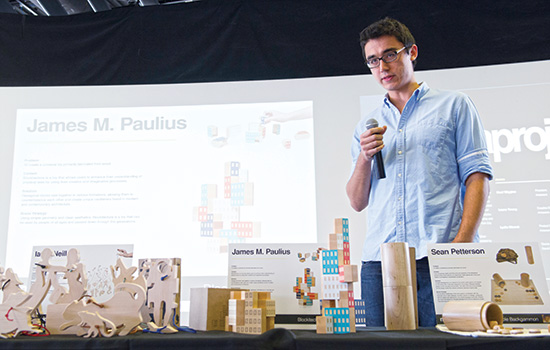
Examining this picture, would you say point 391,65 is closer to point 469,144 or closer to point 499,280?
point 469,144

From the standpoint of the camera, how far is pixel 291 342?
99cm

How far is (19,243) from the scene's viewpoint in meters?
3.16

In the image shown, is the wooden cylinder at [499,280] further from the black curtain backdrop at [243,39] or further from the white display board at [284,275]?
the black curtain backdrop at [243,39]

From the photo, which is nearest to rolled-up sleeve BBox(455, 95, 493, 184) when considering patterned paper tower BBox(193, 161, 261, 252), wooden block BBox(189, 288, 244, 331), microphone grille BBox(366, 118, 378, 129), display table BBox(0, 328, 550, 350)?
microphone grille BBox(366, 118, 378, 129)

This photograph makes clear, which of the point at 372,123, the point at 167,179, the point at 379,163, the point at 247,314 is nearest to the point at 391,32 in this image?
the point at 372,123

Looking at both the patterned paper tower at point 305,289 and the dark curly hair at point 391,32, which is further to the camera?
the dark curly hair at point 391,32

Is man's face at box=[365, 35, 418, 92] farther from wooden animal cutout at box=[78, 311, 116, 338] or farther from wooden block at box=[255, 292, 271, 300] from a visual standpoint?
wooden animal cutout at box=[78, 311, 116, 338]

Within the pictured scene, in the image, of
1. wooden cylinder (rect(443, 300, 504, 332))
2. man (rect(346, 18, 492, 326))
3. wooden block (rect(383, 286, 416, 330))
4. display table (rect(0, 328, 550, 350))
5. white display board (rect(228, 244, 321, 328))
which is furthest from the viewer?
man (rect(346, 18, 492, 326))

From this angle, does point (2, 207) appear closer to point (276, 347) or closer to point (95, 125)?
point (95, 125)

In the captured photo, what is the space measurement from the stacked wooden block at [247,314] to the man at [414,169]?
44 cm

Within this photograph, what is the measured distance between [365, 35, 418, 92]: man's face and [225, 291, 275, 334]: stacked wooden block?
0.95 metres

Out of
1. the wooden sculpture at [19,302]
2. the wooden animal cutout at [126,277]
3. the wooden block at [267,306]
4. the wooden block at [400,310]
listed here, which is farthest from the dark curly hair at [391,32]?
the wooden sculpture at [19,302]

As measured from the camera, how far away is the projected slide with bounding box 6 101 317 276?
3.14 m

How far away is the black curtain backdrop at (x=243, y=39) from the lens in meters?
3.19
